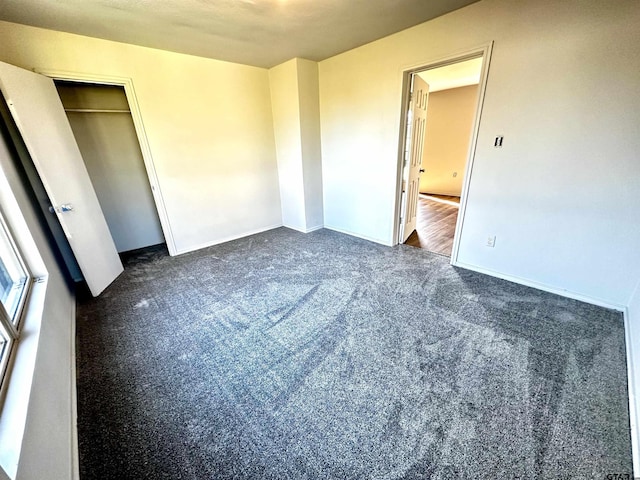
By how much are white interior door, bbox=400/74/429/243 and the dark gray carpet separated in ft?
3.89

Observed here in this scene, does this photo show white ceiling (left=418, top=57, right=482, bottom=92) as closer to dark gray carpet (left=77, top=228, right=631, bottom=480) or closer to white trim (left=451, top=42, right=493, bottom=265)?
white trim (left=451, top=42, right=493, bottom=265)

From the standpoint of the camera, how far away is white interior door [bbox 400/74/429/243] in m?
3.07

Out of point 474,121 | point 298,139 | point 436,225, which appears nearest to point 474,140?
point 474,121

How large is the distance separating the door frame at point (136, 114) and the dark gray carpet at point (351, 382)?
1013 millimetres

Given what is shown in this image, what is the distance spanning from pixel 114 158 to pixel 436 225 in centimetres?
488

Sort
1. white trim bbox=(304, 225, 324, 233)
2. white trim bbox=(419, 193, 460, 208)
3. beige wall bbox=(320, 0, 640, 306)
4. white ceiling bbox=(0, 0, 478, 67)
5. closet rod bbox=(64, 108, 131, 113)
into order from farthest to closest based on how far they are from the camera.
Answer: white trim bbox=(419, 193, 460, 208)
white trim bbox=(304, 225, 324, 233)
closet rod bbox=(64, 108, 131, 113)
white ceiling bbox=(0, 0, 478, 67)
beige wall bbox=(320, 0, 640, 306)

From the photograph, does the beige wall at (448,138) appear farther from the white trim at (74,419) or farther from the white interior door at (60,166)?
the white trim at (74,419)

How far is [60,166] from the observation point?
7.63 ft

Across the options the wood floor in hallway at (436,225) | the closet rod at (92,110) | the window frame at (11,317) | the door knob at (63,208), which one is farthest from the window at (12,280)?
the wood floor in hallway at (436,225)

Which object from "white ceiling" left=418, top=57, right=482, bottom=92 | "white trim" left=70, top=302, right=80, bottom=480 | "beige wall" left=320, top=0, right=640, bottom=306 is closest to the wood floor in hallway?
"beige wall" left=320, top=0, right=640, bottom=306

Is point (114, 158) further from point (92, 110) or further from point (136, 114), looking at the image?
point (136, 114)

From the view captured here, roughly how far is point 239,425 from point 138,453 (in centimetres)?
46

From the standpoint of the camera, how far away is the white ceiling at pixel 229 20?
1993mm

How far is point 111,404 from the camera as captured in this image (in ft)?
4.69
